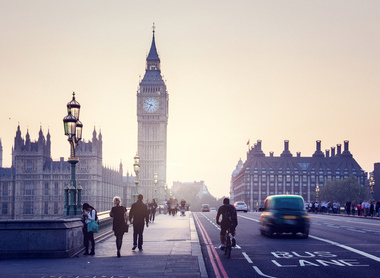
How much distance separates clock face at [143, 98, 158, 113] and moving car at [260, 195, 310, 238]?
150897 mm

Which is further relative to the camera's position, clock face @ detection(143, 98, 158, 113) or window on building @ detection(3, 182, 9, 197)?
clock face @ detection(143, 98, 158, 113)

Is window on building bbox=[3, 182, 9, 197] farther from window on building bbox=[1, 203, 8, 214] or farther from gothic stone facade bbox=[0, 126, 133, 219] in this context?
window on building bbox=[1, 203, 8, 214]

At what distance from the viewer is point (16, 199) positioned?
141 meters

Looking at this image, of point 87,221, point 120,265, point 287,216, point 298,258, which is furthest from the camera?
point 287,216

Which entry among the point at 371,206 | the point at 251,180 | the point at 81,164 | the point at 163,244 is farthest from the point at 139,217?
the point at 251,180

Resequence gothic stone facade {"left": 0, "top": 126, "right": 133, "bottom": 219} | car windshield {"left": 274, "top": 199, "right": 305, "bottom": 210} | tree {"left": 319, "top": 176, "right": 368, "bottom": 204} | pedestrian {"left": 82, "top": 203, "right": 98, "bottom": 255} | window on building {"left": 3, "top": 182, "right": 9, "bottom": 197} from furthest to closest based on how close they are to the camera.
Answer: tree {"left": 319, "top": 176, "right": 368, "bottom": 204} → window on building {"left": 3, "top": 182, "right": 9, "bottom": 197} → gothic stone facade {"left": 0, "top": 126, "right": 133, "bottom": 219} → car windshield {"left": 274, "top": 199, "right": 305, "bottom": 210} → pedestrian {"left": 82, "top": 203, "right": 98, "bottom": 255}

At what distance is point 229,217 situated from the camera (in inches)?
688

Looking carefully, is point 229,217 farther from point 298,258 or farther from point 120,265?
point 120,265

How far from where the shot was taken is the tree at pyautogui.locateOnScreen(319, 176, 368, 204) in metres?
142

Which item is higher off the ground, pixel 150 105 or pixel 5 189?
pixel 150 105

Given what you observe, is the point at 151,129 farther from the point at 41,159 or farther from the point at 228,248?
the point at 228,248

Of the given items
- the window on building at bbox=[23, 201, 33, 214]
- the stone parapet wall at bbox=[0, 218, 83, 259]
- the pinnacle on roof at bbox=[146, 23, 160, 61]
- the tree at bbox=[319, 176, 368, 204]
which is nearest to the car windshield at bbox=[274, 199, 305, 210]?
the stone parapet wall at bbox=[0, 218, 83, 259]

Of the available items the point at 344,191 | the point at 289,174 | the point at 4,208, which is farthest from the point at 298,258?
the point at 289,174

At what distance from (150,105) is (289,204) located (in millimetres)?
152676
